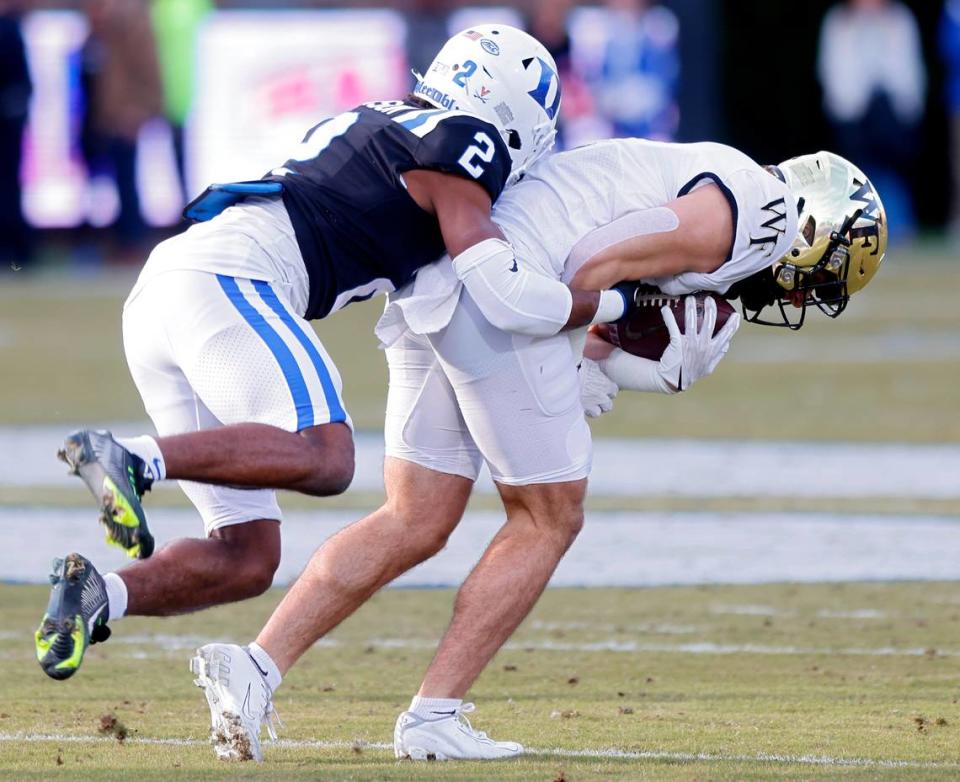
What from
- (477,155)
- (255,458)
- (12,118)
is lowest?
(12,118)

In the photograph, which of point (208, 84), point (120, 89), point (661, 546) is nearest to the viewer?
point (661, 546)

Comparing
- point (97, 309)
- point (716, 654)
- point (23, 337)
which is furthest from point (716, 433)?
point (97, 309)

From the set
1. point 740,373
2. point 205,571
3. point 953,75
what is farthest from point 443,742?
point 953,75

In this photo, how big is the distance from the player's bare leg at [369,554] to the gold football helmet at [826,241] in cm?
89

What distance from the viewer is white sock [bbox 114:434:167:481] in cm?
383

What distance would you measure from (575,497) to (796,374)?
7.39 m

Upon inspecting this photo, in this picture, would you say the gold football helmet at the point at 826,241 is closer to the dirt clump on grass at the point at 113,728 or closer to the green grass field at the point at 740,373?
the dirt clump on grass at the point at 113,728

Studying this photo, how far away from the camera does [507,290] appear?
415cm

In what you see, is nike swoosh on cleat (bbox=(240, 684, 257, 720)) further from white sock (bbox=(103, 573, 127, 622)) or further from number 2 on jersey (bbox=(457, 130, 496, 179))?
number 2 on jersey (bbox=(457, 130, 496, 179))

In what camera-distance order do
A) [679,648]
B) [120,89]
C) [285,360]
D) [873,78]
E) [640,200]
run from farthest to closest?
[873,78]
[120,89]
[679,648]
[640,200]
[285,360]

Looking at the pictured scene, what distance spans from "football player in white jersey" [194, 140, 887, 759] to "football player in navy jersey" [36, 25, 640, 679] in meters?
0.10

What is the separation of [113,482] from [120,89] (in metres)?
13.0

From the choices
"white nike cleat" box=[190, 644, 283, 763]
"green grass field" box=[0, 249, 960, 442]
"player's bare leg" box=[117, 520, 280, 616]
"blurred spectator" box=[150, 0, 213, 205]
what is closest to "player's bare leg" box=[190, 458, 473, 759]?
"white nike cleat" box=[190, 644, 283, 763]

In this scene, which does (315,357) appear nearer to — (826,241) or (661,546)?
(826,241)
